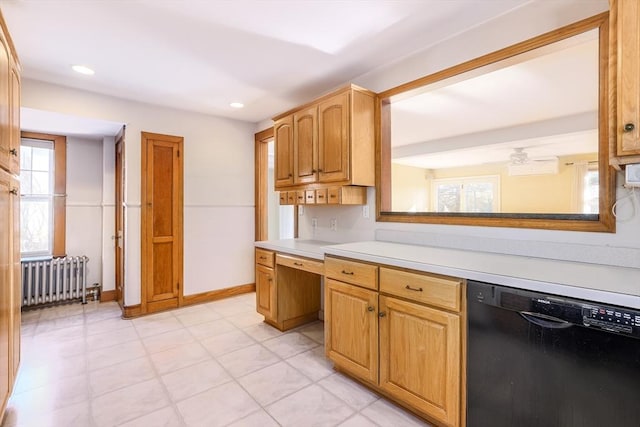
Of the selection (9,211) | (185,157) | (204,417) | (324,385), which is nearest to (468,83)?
(324,385)

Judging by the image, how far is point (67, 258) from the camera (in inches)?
151

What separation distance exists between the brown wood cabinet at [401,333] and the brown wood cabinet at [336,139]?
796 mm

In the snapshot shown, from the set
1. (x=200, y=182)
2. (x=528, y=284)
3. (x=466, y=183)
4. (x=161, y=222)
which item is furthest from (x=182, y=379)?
(x=466, y=183)

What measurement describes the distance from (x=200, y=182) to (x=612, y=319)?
3.91m

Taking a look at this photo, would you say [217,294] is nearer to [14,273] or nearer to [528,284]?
[14,273]

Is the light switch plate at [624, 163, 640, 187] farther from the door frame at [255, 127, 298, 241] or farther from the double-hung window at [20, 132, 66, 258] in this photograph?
the double-hung window at [20, 132, 66, 258]

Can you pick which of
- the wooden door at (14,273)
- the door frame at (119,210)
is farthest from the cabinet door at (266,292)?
the wooden door at (14,273)

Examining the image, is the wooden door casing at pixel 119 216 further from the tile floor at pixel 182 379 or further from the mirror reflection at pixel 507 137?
the mirror reflection at pixel 507 137

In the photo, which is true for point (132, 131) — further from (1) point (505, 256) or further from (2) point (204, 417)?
(1) point (505, 256)

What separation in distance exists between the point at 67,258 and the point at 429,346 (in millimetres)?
4394

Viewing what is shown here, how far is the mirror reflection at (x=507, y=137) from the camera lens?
2572 mm

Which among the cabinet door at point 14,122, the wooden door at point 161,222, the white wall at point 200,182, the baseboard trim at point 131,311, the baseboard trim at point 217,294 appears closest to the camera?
the cabinet door at point 14,122

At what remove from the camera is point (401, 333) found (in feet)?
5.74

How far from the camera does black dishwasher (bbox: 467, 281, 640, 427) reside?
1.08 m
